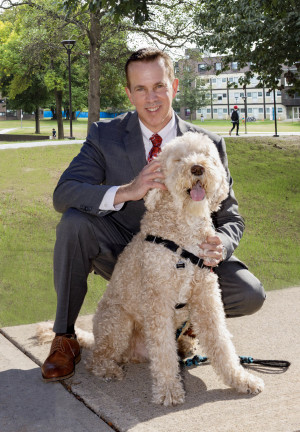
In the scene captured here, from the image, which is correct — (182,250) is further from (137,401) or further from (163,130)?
(163,130)

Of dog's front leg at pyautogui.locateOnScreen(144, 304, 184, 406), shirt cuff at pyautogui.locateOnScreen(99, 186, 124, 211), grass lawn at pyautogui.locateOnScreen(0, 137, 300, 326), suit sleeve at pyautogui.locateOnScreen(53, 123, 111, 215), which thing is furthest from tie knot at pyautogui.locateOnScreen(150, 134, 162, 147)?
grass lawn at pyautogui.locateOnScreen(0, 137, 300, 326)

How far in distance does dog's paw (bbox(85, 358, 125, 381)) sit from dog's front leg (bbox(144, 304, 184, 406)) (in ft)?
1.23

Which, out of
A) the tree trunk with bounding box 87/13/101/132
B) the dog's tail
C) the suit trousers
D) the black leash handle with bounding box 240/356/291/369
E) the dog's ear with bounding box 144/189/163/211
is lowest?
the black leash handle with bounding box 240/356/291/369

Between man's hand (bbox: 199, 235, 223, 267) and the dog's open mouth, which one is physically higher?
the dog's open mouth

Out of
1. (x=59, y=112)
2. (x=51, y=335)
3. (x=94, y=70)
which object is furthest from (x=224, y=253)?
(x=59, y=112)

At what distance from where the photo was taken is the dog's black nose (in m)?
2.54

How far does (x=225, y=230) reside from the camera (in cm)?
331

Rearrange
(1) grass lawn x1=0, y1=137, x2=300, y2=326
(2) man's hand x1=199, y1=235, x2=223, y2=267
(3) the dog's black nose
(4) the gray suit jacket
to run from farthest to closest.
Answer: (1) grass lawn x1=0, y1=137, x2=300, y2=326, (4) the gray suit jacket, (2) man's hand x1=199, y1=235, x2=223, y2=267, (3) the dog's black nose

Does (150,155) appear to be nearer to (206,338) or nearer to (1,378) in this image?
(206,338)

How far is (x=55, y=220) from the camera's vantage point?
360 inches

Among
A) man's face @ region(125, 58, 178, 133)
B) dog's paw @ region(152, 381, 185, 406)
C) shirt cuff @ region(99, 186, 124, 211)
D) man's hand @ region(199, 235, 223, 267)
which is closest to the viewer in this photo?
dog's paw @ region(152, 381, 185, 406)

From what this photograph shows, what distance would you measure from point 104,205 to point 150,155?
482 mm

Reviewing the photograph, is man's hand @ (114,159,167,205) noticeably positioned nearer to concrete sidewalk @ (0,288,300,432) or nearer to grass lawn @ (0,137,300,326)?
concrete sidewalk @ (0,288,300,432)

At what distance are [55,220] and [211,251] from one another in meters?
6.59
